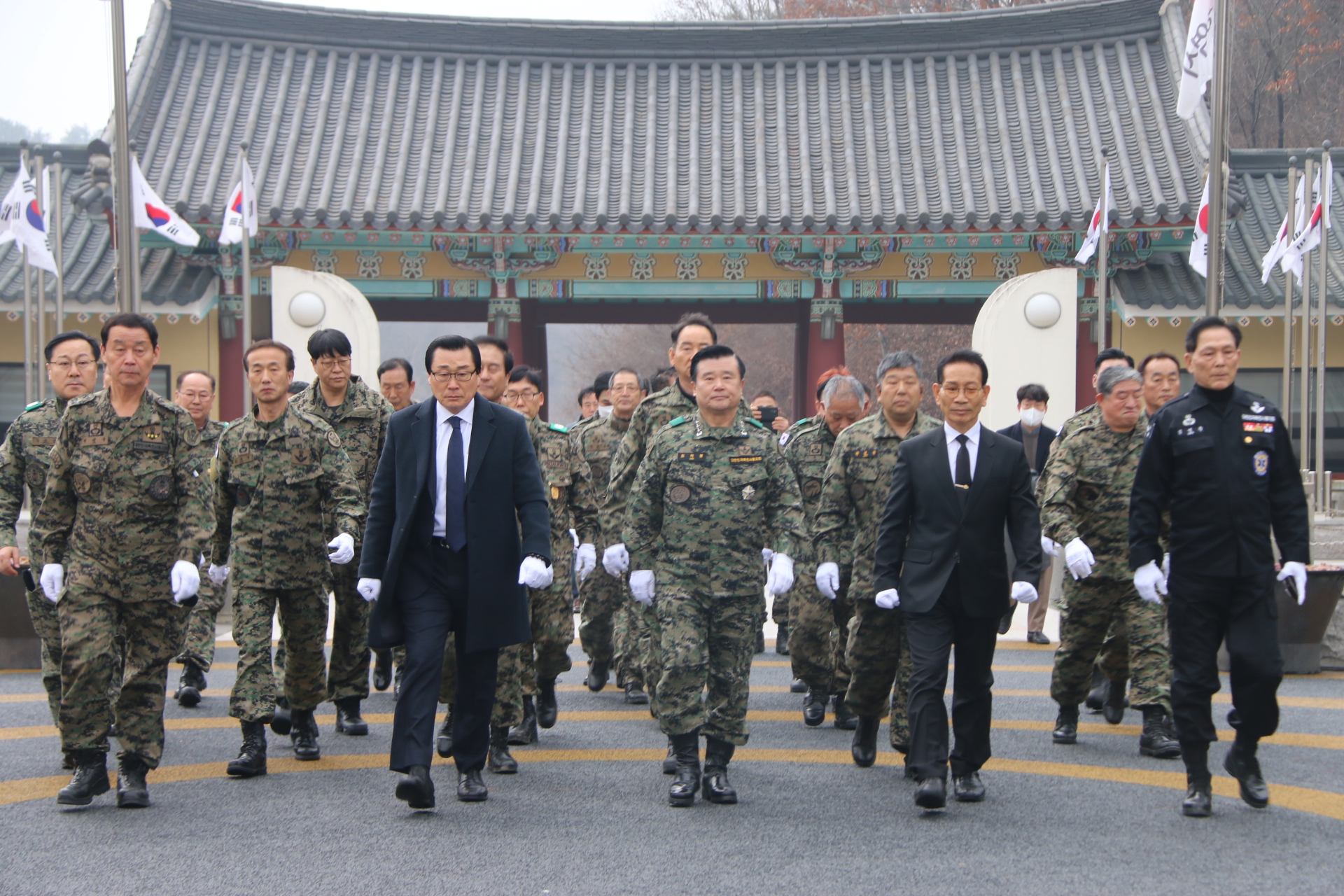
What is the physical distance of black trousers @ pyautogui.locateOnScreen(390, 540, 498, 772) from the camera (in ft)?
16.6

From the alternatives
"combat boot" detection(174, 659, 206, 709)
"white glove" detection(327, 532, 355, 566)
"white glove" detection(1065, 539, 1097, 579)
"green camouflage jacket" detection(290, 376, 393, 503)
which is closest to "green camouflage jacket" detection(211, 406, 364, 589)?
"white glove" detection(327, 532, 355, 566)

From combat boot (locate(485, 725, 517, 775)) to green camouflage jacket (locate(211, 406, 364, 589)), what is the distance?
3.69 ft

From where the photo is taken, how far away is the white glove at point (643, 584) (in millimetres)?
5527

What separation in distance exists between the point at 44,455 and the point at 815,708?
13.8 feet

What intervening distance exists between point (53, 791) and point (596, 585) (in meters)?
3.30

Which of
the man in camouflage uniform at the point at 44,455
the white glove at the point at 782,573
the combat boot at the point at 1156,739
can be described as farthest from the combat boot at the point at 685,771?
the man in camouflage uniform at the point at 44,455

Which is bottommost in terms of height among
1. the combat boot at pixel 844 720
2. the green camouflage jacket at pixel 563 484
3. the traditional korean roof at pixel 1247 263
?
the combat boot at pixel 844 720

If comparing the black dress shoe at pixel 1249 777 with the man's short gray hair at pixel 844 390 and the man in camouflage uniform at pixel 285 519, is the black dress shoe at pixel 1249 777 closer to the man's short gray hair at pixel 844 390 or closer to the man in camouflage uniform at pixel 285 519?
the man's short gray hair at pixel 844 390

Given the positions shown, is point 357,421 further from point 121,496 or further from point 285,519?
point 121,496

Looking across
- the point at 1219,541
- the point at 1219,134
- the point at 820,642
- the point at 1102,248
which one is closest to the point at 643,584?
Answer: the point at 820,642

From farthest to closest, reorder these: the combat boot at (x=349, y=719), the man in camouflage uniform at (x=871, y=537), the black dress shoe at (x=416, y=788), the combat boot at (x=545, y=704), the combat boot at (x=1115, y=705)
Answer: the combat boot at (x=1115, y=705)
the combat boot at (x=545, y=704)
the combat boot at (x=349, y=719)
the man in camouflage uniform at (x=871, y=537)
the black dress shoe at (x=416, y=788)

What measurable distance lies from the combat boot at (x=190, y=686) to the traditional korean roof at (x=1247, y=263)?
36.0 ft

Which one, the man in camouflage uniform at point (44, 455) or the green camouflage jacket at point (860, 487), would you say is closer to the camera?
the man in camouflage uniform at point (44, 455)

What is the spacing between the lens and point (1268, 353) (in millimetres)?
15344
